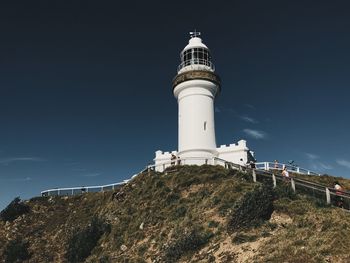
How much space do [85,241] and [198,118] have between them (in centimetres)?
1554

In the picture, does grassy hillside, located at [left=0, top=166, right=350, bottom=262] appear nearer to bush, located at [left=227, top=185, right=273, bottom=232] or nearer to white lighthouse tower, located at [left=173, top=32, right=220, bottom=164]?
bush, located at [left=227, top=185, right=273, bottom=232]

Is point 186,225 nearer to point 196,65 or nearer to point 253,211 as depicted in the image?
point 253,211

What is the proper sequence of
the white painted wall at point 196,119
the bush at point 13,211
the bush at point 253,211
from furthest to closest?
the bush at point 13,211, the white painted wall at point 196,119, the bush at point 253,211

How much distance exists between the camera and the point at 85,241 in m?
27.9

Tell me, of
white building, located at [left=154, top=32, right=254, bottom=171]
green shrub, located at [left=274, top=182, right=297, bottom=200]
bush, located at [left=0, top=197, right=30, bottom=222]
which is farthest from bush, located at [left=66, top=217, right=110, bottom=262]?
green shrub, located at [left=274, top=182, right=297, bottom=200]

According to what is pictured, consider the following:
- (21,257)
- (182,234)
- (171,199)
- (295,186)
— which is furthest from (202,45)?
(21,257)

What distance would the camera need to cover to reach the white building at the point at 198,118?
36.1 meters

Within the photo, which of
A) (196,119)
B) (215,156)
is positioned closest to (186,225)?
(215,156)

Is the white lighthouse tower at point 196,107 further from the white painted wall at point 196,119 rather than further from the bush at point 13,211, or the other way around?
the bush at point 13,211

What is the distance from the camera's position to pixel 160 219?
85.3ft

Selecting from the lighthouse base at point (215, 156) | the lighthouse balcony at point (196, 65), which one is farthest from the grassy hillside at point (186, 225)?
the lighthouse balcony at point (196, 65)

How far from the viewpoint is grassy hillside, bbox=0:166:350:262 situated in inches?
641

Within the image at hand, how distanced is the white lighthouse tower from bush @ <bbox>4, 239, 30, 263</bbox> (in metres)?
16.0

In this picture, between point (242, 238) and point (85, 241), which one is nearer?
point (242, 238)
